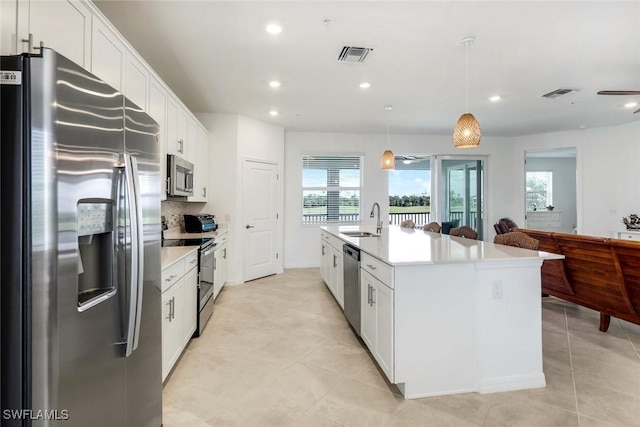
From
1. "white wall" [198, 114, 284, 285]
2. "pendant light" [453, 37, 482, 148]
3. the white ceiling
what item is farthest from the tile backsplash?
"pendant light" [453, 37, 482, 148]

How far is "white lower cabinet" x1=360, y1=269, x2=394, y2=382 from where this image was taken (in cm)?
213

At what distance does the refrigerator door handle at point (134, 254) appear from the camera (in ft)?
Answer: 4.13

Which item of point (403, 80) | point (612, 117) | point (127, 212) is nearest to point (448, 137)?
point (612, 117)

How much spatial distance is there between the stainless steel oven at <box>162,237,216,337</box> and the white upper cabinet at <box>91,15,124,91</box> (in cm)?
156

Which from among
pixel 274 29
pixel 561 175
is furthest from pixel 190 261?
pixel 561 175

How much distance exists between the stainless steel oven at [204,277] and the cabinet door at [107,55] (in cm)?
156

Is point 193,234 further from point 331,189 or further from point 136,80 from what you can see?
point 331,189

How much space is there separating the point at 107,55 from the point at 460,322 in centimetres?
285

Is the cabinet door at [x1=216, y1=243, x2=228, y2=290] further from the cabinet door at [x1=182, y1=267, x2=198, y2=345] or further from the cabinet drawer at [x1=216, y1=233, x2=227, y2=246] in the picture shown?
the cabinet door at [x1=182, y1=267, x2=198, y2=345]

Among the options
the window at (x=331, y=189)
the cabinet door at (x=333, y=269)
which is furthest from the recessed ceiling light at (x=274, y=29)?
the window at (x=331, y=189)

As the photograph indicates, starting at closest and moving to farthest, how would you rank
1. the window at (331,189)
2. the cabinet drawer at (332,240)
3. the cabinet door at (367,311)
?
the cabinet door at (367,311) < the cabinet drawer at (332,240) < the window at (331,189)

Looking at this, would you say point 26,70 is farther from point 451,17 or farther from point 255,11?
point 451,17

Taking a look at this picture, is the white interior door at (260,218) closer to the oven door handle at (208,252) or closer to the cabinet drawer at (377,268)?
the oven door handle at (208,252)

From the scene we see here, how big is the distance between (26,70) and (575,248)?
4130 millimetres
